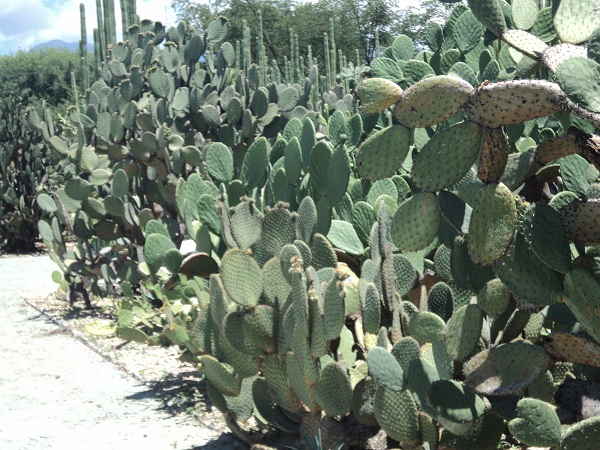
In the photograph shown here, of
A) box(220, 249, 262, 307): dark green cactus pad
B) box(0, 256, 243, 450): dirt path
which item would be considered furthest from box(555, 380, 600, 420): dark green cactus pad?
box(0, 256, 243, 450): dirt path

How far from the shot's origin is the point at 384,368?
9.55 ft

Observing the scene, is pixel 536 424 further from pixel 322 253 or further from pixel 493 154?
pixel 322 253

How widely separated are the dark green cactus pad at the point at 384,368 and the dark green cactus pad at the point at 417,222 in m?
0.46

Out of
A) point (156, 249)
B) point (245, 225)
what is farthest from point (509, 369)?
point (156, 249)

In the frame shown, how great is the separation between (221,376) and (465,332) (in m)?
1.32

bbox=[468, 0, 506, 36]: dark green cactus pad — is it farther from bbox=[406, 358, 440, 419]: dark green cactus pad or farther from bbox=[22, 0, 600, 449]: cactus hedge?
bbox=[406, 358, 440, 419]: dark green cactus pad

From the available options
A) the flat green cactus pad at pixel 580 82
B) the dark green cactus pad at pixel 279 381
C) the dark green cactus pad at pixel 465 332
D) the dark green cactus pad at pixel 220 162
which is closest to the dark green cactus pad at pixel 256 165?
the dark green cactus pad at pixel 220 162

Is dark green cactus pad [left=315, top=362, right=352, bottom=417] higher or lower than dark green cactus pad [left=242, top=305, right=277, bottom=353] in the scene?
lower

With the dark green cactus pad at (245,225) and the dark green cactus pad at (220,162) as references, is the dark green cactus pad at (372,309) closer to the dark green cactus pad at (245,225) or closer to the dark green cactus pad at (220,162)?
the dark green cactus pad at (245,225)

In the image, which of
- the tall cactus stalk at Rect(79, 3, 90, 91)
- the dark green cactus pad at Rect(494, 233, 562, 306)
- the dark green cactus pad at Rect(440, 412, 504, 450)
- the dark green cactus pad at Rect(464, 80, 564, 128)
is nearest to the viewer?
the dark green cactus pad at Rect(464, 80, 564, 128)

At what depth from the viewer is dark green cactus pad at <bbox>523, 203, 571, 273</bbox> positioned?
238 centimetres

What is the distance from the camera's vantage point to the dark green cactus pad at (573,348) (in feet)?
8.14

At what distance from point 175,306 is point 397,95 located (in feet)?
9.87

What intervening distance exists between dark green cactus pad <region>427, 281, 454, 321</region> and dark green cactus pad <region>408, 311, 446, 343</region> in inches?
12.0
